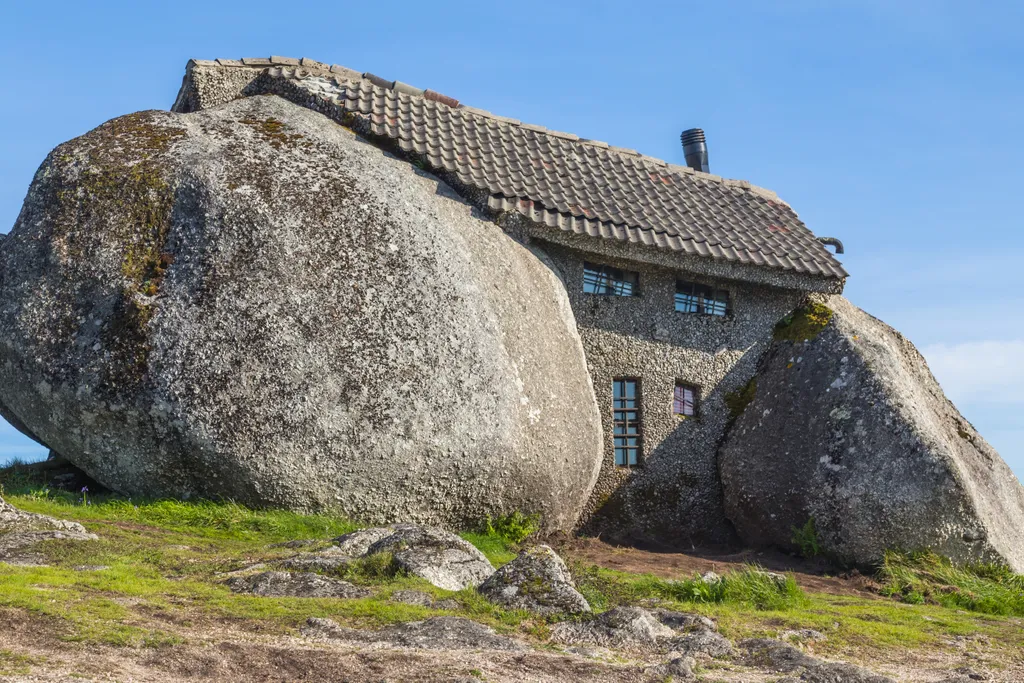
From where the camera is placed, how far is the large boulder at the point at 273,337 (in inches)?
470

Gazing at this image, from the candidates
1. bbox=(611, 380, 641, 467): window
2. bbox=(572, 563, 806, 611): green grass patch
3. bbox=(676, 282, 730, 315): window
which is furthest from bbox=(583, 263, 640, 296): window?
bbox=(572, 563, 806, 611): green grass patch

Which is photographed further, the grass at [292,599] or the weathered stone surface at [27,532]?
the weathered stone surface at [27,532]

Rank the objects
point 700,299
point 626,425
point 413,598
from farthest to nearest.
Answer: point 700,299 → point 626,425 → point 413,598

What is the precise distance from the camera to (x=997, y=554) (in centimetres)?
1449

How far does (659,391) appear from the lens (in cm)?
1614

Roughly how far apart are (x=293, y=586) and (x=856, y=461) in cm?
892

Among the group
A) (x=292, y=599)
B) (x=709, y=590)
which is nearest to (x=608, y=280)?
(x=709, y=590)

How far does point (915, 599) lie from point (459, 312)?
6.46 m

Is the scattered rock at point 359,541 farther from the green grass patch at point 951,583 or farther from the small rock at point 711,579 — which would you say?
the green grass patch at point 951,583

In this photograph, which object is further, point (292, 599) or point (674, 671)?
point (292, 599)

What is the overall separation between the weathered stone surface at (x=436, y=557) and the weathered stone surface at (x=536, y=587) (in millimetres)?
481

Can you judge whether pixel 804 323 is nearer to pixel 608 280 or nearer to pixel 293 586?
pixel 608 280

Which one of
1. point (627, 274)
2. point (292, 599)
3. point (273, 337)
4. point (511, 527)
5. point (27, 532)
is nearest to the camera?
point (292, 599)

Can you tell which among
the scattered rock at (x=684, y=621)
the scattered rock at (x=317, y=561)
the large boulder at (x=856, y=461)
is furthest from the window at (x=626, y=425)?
the scattered rock at (x=317, y=561)
